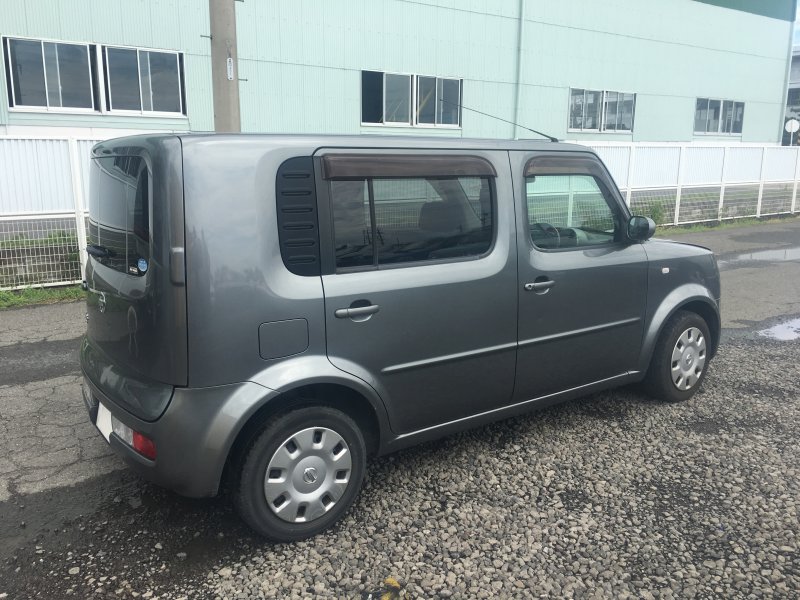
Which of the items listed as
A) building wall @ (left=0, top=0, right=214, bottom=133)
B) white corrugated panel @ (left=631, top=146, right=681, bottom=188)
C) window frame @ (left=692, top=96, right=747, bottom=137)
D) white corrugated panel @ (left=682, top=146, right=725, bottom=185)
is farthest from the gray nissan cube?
window frame @ (left=692, top=96, right=747, bottom=137)

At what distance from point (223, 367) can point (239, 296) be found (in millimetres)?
304

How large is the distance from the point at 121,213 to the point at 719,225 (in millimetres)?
14069

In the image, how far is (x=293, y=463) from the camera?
9.80 ft

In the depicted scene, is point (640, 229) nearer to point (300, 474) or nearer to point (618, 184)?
point (300, 474)

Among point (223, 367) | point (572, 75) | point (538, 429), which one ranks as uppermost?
point (572, 75)

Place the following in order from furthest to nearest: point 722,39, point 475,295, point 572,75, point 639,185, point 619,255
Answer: point 722,39 → point 572,75 → point 639,185 → point 619,255 → point 475,295

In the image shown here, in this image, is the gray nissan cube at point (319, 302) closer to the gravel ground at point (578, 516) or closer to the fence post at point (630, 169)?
the gravel ground at point (578, 516)

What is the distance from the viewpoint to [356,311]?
121 inches

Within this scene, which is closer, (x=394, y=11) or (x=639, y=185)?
(x=639, y=185)

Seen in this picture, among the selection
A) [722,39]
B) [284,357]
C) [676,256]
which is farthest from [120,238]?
[722,39]

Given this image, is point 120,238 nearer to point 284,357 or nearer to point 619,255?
point 284,357

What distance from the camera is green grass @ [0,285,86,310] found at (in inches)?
290

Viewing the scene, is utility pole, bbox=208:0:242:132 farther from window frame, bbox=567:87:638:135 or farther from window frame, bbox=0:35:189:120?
window frame, bbox=567:87:638:135

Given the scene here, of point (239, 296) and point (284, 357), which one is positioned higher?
point (239, 296)
